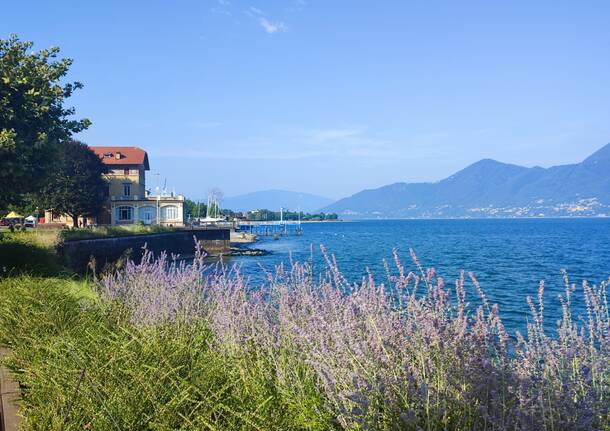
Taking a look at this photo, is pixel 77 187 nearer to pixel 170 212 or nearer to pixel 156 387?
pixel 170 212

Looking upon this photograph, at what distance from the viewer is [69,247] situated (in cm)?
3167

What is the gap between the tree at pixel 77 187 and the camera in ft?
181

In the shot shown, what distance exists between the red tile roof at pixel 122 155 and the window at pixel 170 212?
26.2 ft

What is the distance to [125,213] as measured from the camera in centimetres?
7244

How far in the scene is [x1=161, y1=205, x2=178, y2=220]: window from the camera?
72.2m

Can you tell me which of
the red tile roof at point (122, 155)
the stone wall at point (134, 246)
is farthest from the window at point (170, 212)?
the stone wall at point (134, 246)

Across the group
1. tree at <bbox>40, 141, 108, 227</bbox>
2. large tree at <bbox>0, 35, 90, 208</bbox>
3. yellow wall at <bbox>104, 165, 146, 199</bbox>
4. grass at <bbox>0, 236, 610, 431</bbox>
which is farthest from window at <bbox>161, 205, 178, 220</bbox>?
grass at <bbox>0, 236, 610, 431</bbox>

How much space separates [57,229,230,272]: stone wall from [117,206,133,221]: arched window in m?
15.3

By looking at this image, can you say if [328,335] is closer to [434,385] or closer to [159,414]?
[434,385]

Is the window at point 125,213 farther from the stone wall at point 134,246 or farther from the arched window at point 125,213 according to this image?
the stone wall at point 134,246

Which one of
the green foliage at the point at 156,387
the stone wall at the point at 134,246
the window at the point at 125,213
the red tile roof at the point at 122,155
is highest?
the red tile roof at the point at 122,155

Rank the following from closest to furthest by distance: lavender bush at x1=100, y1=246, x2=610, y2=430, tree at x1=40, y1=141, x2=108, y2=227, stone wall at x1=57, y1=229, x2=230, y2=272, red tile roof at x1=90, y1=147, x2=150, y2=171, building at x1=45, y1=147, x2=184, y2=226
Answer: lavender bush at x1=100, y1=246, x2=610, y2=430 → stone wall at x1=57, y1=229, x2=230, y2=272 → tree at x1=40, y1=141, x2=108, y2=227 → building at x1=45, y1=147, x2=184, y2=226 → red tile roof at x1=90, y1=147, x2=150, y2=171

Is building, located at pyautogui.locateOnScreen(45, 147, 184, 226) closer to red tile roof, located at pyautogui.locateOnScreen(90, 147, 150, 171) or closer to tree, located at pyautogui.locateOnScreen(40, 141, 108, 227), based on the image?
red tile roof, located at pyautogui.locateOnScreen(90, 147, 150, 171)

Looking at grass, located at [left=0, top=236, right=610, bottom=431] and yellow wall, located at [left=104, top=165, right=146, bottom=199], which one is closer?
grass, located at [left=0, top=236, right=610, bottom=431]
